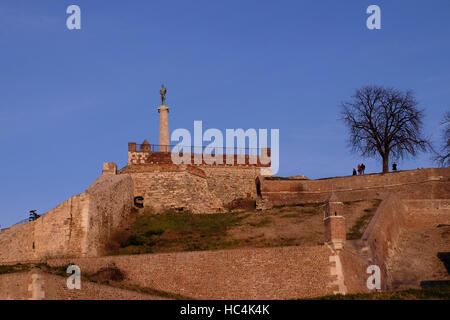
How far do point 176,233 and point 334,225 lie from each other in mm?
12386

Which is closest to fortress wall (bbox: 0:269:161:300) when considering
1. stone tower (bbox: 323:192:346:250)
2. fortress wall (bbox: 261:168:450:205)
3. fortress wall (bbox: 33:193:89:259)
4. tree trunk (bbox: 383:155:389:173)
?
fortress wall (bbox: 33:193:89:259)

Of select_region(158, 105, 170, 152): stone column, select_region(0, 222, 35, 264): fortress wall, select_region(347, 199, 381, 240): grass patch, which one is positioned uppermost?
select_region(158, 105, 170, 152): stone column

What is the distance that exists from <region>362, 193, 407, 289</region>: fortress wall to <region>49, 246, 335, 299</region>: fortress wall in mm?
4587

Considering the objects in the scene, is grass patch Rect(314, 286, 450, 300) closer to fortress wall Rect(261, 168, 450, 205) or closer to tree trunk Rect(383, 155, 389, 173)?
fortress wall Rect(261, 168, 450, 205)

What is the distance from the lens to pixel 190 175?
167 feet

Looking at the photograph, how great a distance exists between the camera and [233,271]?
33.8 metres

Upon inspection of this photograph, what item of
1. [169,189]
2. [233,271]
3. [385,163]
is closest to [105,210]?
[169,189]

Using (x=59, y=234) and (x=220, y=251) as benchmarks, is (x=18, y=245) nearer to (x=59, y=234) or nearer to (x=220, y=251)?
(x=59, y=234)

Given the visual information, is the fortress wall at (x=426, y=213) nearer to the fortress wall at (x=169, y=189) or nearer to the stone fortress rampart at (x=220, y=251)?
the stone fortress rampart at (x=220, y=251)

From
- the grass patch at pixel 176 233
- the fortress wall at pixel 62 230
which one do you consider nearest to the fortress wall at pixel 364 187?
the grass patch at pixel 176 233

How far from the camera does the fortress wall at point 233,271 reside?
32.8 metres

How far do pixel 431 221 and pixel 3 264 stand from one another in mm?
25330

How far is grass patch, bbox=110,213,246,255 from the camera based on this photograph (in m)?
39.3
